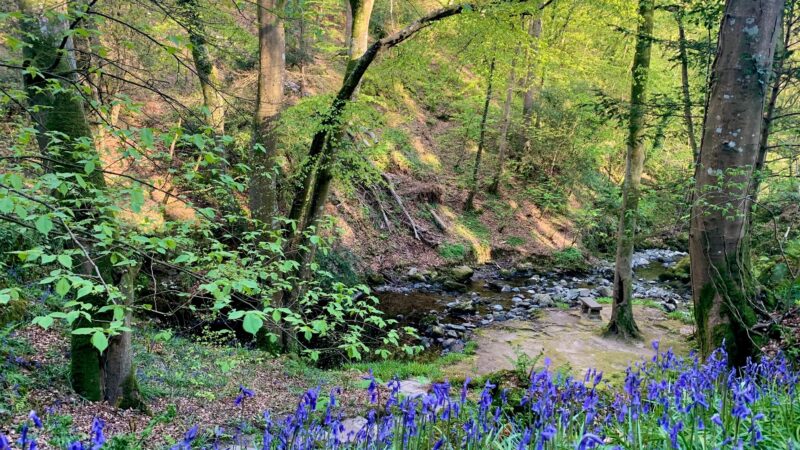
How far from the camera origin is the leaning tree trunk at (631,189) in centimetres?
764

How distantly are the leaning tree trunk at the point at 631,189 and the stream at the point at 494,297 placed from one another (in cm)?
222

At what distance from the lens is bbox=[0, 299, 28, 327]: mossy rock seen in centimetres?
498

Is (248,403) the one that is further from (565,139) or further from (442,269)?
(565,139)

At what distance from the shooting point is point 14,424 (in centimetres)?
319

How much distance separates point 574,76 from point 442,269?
9041 mm

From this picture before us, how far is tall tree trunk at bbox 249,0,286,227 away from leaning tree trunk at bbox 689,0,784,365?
6029mm

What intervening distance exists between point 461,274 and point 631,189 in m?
6.49

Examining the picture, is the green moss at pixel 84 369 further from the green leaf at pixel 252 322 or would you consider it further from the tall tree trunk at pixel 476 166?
the tall tree trunk at pixel 476 166

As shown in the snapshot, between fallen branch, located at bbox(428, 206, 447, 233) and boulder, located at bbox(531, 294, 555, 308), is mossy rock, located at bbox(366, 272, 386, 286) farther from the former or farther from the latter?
fallen branch, located at bbox(428, 206, 447, 233)

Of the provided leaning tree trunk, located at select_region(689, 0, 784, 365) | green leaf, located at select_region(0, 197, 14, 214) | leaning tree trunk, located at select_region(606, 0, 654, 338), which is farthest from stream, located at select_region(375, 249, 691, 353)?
green leaf, located at select_region(0, 197, 14, 214)

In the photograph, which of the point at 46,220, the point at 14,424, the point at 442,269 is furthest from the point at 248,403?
the point at 442,269

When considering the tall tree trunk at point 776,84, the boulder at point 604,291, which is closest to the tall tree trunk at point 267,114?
the tall tree trunk at point 776,84

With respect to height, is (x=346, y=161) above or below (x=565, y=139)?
below

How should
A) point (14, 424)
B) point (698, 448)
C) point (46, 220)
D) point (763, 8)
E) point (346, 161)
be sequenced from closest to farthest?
point (46, 220), point (698, 448), point (14, 424), point (763, 8), point (346, 161)
